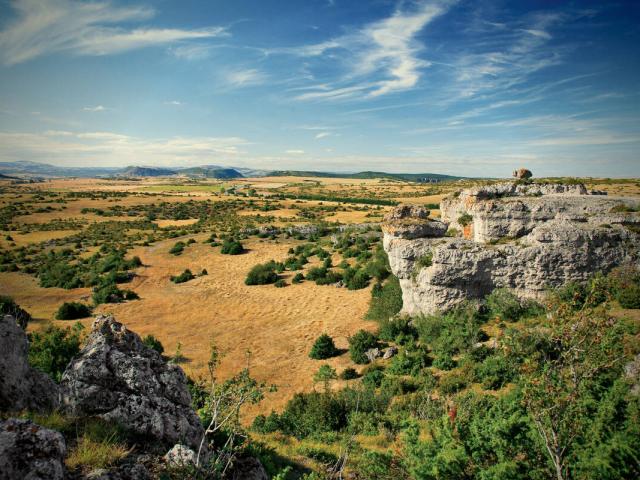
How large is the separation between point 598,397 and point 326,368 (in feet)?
31.7

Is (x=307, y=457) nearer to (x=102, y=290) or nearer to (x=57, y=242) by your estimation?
(x=102, y=290)

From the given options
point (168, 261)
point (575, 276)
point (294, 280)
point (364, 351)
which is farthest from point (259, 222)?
point (575, 276)

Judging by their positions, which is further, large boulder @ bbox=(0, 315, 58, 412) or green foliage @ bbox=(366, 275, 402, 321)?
green foliage @ bbox=(366, 275, 402, 321)

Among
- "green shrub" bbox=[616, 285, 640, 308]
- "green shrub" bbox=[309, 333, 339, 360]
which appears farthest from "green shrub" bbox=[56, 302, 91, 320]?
"green shrub" bbox=[616, 285, 640, 308]

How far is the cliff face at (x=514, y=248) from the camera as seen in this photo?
48.9ft

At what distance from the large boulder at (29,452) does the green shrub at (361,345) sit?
13.6m

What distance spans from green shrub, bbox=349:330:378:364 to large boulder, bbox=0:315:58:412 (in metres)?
12.6

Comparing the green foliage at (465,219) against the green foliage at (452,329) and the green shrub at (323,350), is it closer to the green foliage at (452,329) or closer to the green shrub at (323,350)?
the green foliage at (452,329)

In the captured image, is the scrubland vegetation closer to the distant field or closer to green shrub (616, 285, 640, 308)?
green shrub (616, 285, 640, 308)

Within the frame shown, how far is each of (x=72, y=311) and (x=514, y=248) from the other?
27.1 metres

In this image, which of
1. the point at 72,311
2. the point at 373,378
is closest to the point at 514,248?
the point at 373,378

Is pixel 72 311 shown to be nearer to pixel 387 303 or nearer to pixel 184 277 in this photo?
pixel 184 277

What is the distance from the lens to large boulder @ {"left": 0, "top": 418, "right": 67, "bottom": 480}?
3.52 metres

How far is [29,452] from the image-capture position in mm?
3664
